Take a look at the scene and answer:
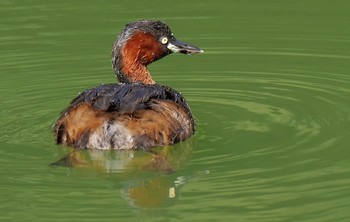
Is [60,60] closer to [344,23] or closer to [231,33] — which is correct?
[231,33]

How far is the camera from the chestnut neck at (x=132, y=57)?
369 inches

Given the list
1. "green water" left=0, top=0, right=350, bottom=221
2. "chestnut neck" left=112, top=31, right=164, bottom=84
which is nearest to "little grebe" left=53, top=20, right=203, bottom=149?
"green water" left=0, top=0, right=350, bottom=221

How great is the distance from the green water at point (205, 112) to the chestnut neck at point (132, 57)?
0.70 m

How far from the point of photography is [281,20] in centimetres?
1346

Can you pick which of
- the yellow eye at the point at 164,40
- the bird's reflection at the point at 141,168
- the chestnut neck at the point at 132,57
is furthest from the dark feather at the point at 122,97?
the yellow eye at the point at 164,40

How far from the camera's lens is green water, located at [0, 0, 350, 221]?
6.78 metres

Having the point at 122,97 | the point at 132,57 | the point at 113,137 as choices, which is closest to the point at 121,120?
the point at 113,137

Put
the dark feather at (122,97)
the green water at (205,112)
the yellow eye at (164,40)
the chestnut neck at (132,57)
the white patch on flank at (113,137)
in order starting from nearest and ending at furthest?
the green water at (205,112) → the white patch on flank at (113,137) → the dark feather at (122,97) → the chestnut neck at (132,57) → the yellow eye at (164,40)

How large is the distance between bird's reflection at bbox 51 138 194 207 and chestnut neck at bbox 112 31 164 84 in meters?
1.39

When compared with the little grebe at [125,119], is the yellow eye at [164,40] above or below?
above

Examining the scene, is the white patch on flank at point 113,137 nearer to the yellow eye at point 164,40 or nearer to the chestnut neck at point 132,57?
the chestnut neck at point 132,57

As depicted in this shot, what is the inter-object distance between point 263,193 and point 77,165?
5.49ft

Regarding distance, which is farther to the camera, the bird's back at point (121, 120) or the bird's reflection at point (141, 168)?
the bird's back at point (121, 120)

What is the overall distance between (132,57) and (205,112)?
36.3 inches
